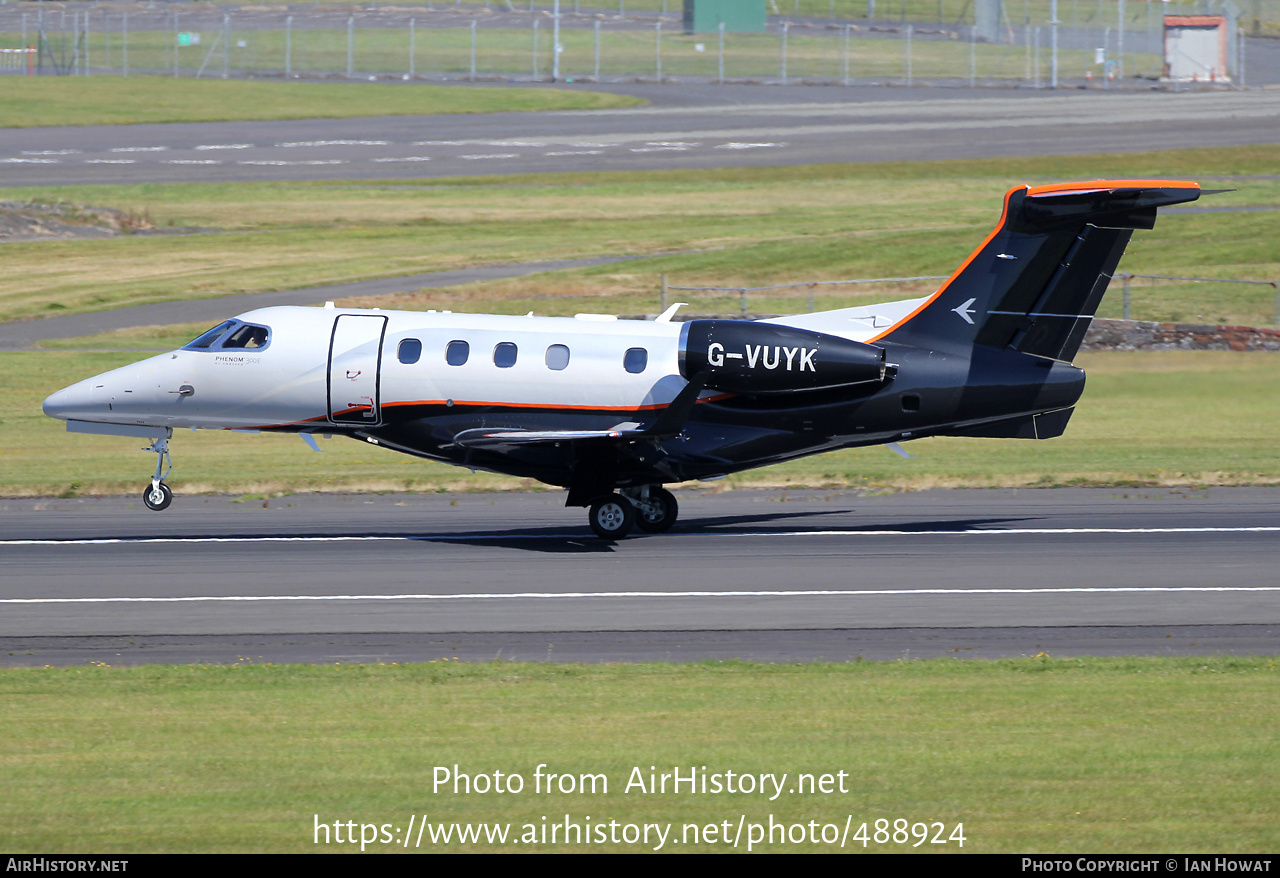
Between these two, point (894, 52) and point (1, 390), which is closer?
point (1, 390)

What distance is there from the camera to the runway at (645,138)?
6662 centimetres

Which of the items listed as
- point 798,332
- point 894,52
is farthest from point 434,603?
point 894,52

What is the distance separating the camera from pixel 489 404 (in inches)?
915

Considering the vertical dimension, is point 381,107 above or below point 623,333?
above

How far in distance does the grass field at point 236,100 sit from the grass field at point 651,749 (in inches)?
2773

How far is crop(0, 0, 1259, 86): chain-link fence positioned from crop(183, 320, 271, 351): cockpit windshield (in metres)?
75.0

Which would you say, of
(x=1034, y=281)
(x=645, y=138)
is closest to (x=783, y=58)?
(x=645, y=138)

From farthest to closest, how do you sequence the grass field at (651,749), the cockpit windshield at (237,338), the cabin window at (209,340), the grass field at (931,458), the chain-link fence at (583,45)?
the chain-link fence at (583,45)
the grass field at (931,458)
the cabin window at (209,340)
the cockpit windshield at (237,338)
the grass field at (651,749)

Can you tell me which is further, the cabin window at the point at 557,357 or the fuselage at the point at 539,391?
the cabin window at the point at 557,357

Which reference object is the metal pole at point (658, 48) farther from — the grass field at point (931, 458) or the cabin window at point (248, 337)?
the cabin window at point (248, 337)

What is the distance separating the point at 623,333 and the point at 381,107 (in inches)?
2554

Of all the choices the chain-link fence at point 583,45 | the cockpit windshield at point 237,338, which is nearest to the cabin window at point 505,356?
the cockpit windshield at point 237,338

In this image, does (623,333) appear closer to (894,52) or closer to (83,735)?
(83,735)

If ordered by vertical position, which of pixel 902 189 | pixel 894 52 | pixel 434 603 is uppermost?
pixel 894 52
